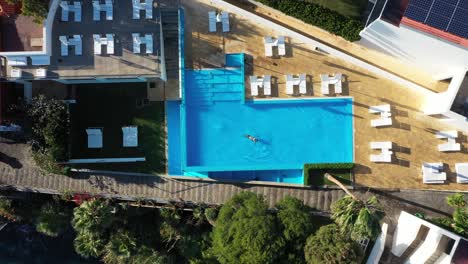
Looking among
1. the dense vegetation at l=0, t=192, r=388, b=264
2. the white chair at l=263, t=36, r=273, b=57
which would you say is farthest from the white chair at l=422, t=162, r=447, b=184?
the white chair at l=263, t=36, r=273, b=57

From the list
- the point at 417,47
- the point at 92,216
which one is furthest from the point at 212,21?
the point at 92,216

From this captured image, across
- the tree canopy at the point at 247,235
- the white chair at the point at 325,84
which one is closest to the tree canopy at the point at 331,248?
the tree canopy at the point at 247,235

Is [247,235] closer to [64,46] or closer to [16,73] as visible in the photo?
[64,46]

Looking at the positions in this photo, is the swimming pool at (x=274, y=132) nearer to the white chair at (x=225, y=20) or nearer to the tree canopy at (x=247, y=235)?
the tree canopy at (x=247, y=235)

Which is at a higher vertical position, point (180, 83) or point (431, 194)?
point (180, 83)

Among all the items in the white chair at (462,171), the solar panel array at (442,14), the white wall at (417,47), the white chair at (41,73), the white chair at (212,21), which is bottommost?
the white chair at (462,171)

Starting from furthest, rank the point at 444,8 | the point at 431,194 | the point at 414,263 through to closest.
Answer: the point at 431,194 < the point at 414,263 < the point at 444,8

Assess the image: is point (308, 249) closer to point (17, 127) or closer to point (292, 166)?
point (292, 166)

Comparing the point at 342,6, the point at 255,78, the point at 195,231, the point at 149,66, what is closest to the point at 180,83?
the point at 149,66
